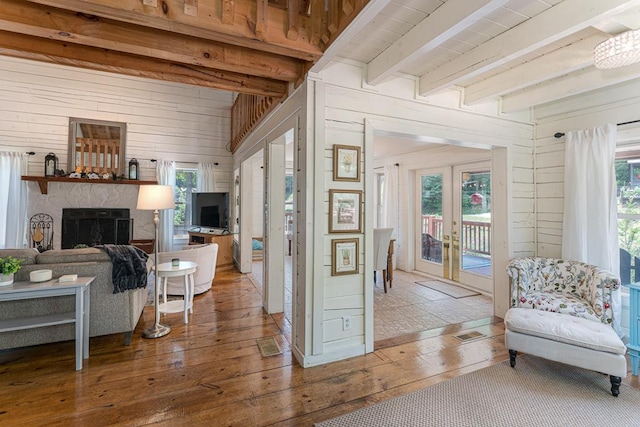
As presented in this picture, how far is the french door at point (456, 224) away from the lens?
4598mm

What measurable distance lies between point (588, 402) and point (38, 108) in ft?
27.3

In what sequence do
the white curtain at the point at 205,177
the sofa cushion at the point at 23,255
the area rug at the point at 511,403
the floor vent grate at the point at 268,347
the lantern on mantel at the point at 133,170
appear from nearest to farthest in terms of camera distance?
the area rug at the point at 511,403
the sofa cushion at the point at 23,255
the floor vent grate at the point at 268,347
the lantern on mantel at the point at 133,170
the white curtain at the point at 205,177

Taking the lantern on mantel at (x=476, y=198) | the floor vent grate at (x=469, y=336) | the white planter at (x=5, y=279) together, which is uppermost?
the lantern on mantel at (x=476, y=198)

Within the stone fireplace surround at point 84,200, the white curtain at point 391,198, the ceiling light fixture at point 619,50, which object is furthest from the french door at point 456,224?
the stone fireplace surround at point 84,200

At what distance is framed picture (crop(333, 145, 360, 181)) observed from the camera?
2555mm

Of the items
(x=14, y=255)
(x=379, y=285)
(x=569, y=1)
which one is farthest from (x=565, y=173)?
(x=14, y=255)

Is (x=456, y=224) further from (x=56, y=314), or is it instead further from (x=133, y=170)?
(x=133, y=170)

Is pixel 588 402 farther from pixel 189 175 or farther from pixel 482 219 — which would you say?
pixel 189 175

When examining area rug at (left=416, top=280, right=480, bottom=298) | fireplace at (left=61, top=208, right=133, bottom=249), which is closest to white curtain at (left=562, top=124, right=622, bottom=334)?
area rug at (left=416, top=280, right=480, bottom=298)

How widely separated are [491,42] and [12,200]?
23.7 feet

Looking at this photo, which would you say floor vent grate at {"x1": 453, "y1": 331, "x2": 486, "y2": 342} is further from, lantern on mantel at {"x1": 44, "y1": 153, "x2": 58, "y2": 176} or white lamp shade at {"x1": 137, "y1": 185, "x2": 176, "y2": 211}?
lantern on mantel at {"x1": 44, "y1": 153, "x2": 58, "y2": 176}

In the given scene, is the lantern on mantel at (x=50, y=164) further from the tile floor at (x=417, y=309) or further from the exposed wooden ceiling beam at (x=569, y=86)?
the exposed wooden ceiling beam at (x=569, y=86)

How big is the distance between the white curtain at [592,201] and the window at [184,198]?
6.34 meters

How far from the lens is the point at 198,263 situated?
4.05m
